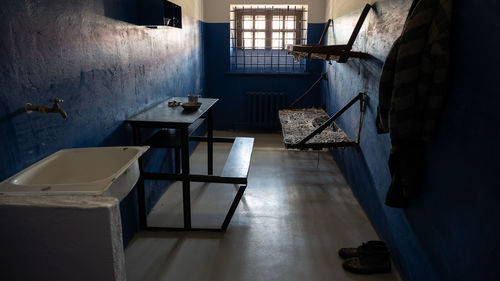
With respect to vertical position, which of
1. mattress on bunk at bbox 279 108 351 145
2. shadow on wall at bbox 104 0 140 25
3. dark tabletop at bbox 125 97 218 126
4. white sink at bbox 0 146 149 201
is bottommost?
mattress on bunk at bbox 279 108 351 145

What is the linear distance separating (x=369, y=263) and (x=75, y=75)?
2.27m

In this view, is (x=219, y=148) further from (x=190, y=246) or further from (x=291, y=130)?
(x=190, y=246)

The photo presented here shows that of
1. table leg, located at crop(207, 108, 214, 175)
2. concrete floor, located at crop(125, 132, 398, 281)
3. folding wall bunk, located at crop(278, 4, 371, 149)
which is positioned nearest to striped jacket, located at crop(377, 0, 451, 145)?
concrete floor, located at crop(125, 132, 398, 281)

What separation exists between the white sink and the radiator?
4414 mm

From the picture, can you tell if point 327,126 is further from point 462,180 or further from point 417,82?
point 462,180

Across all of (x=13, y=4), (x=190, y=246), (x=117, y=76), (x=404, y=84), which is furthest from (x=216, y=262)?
(x=13, y=4)

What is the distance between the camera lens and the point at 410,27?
186 centimetres

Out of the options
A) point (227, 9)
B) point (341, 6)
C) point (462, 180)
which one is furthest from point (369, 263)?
point (227, 9)

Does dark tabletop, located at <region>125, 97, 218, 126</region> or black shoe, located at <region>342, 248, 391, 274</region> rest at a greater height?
dark tabletop, located at <region>125, 97, 218, 126</region>

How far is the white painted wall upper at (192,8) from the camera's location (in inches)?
173

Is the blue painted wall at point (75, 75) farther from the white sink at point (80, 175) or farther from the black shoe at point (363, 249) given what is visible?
the black shoe at point (363, 249)

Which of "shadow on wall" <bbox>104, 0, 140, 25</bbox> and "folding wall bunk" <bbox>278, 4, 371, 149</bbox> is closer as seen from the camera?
"shadow on wall" <bbox>104, 0, 140, 25</bbox>

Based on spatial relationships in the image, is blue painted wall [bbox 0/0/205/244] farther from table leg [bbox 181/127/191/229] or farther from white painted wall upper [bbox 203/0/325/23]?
white painted wall upper [bbox 203/0/325/23]

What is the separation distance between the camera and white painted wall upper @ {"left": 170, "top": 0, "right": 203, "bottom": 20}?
4.40 metres
